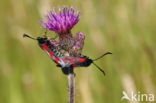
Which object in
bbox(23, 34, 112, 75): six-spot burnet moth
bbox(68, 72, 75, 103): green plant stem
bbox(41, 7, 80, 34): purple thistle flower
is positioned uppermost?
bbox(41, 7, 80, 34): purple thistle flower

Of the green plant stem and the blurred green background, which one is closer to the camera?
the green plant stem

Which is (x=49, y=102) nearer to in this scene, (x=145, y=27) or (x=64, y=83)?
(x=64, y=83)

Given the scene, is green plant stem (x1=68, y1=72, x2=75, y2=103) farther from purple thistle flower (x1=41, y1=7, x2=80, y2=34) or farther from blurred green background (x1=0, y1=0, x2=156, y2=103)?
blurred green background (x1=0, y1=0, x2=156, y2=103)

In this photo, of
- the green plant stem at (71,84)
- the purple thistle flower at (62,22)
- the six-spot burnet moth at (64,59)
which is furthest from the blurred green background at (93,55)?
the six-spot burnet moth at (64,59)

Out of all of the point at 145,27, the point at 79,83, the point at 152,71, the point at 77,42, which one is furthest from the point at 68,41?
the point at 145,27

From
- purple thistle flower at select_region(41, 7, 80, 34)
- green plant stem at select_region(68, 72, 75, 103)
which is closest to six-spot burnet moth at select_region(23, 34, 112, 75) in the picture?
green plant stem at select_region(68, 72, 75, 103)

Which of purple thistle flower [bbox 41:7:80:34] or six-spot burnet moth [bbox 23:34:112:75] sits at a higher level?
purple thistle flower [bbox 41:7:80:34]

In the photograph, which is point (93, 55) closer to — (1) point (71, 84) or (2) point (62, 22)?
(2) point (62, 22)

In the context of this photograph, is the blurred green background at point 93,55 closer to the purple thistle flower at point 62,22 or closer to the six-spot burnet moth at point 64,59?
the purple thistle flower at point 62,22
